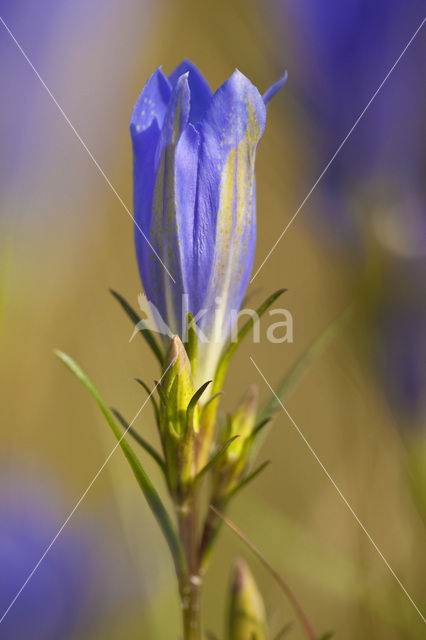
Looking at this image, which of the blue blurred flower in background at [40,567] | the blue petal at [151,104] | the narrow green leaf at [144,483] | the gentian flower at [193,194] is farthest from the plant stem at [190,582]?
the blue blurred flower in background at [40,567]

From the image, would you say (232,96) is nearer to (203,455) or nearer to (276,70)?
(203,455)

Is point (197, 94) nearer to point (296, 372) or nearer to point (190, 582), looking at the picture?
point (296, 372)

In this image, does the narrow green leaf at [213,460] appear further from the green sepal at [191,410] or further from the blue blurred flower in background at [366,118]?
the blue blurred flower in background at [366,118]

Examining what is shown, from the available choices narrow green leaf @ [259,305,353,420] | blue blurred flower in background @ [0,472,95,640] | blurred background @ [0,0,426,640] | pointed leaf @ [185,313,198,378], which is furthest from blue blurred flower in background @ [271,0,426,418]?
blue blurred flower in background @ [0,472,95,640]

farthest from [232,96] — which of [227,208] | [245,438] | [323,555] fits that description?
[323,555]

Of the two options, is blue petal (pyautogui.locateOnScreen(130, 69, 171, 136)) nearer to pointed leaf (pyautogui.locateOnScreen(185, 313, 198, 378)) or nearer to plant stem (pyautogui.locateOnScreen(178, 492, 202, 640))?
pointed leaf (pyautogui.locateOnScreen(185, 313, 198, 378))

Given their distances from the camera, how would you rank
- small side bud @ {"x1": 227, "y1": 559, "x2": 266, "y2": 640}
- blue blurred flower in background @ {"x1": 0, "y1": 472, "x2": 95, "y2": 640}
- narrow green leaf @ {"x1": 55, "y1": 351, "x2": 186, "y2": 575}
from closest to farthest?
narrow green leaf @ {"x1": 55, "y1": 351, "x2": 186, "y2": 575}
small side bud @ {"x1": 227, "y1": 559, "x2": 266, "y2": 640}
blue blurred flower in background @ {"x1": 0, "y1": 472, "x2": 95, "y2": 640}
